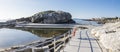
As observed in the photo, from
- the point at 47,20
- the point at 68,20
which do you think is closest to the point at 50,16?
the point at 47,20

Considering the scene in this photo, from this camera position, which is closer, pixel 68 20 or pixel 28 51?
pixel 28 51

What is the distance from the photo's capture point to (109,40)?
364 inches

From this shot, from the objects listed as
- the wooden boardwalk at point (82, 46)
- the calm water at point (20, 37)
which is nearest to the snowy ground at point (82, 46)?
the wooden boardwalk at point (82, 46)

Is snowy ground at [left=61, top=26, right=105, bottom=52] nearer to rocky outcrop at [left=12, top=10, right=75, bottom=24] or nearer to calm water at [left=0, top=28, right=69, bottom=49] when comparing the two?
calm water at [left=0, top=28, right=69, bottom=49]

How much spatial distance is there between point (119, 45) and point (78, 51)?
4.10 metres

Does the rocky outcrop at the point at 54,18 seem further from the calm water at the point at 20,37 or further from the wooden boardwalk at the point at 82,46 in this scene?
the wooden boardwalk at the point at 82,46

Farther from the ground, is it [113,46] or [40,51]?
[113,46]

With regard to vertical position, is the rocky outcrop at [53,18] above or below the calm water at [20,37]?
above

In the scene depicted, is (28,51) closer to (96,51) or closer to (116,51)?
(96,51)

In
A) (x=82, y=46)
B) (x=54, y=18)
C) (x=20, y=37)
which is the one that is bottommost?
(x=20, y=37)

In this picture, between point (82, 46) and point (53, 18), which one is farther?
point (53, 18)

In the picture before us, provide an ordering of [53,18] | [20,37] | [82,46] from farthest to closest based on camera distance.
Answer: [53,18], [20,37], [82,46]

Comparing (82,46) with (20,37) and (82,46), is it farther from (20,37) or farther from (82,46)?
(20,37)

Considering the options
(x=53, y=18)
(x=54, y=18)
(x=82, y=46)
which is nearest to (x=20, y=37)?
(x=82, y=46)
